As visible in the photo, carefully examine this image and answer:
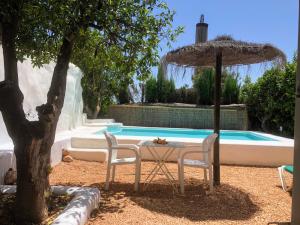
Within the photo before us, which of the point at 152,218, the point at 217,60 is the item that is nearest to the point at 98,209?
the point at 152,218

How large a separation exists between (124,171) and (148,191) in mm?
1781

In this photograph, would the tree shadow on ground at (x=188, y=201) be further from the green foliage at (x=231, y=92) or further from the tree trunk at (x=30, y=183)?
the green foliage at (x=231, y=92)

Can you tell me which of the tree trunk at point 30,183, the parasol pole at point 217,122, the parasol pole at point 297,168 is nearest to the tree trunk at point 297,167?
the parasol pole at point 297,168

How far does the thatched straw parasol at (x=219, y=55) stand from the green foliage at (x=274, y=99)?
312 inches

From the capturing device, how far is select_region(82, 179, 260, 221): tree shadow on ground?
190 inches

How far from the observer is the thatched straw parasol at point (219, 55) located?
616cm

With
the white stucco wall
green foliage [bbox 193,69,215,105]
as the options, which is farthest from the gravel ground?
green foliage [bbox 193,69,215,105]

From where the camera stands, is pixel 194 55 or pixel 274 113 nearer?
pixel 194 55

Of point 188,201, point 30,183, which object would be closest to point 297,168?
point 188,201

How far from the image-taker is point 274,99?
15.9 meters

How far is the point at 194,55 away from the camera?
21.5 ft

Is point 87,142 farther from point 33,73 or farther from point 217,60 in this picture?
point 217,60

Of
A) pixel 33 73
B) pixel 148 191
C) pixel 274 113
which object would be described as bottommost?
pixel 148 191

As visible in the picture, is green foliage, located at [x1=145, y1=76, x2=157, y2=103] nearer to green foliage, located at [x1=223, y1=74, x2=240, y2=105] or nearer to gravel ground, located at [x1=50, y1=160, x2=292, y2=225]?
green foliage, located at [x1=223, y1=74, x2=240, y2=105]
